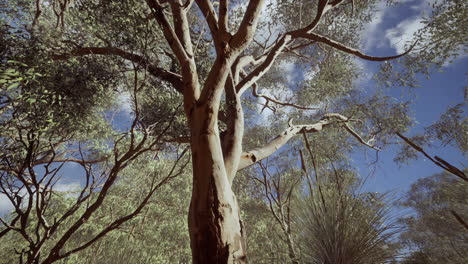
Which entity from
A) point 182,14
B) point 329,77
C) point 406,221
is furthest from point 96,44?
point 329,77

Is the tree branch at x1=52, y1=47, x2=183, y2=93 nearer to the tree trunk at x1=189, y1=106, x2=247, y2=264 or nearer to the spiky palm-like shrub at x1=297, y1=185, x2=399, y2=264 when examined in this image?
the tree trunk at x1=189, y1=106, x2=247, y2=264

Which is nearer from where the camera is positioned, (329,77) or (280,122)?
(329,77)

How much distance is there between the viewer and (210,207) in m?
2.04

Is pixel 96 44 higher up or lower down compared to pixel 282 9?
lower down

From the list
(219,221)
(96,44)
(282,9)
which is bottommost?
(219,221)

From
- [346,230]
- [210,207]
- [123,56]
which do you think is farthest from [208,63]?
[346,230]

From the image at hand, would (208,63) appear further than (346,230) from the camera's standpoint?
Yes

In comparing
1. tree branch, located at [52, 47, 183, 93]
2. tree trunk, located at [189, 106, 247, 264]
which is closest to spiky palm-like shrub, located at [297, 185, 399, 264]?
tree trunk, located at [189, 106, 247, 264]

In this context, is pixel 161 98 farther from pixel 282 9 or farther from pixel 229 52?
pixel 282 9

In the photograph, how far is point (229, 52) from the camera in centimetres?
275

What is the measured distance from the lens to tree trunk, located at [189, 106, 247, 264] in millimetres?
1928

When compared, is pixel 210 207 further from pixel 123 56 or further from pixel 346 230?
pixel 123 56

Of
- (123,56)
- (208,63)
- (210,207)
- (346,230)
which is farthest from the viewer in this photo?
(208,63)

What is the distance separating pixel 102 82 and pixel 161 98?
1022mm
